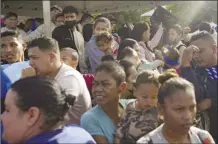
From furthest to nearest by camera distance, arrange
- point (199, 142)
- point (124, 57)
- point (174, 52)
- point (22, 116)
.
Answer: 1. point (174, 52)
2. point (124, 57)
3. point (199, 142)
4. point (22, 116)

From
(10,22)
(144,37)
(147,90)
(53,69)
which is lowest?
(147,90)

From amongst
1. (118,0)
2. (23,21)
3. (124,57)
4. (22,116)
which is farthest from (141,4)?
(22,116)

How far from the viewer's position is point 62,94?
89.9 inches

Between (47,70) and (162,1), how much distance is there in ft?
16.4

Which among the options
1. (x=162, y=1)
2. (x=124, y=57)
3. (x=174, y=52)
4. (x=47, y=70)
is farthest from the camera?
(x=162, y=1)

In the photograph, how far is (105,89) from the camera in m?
3.03

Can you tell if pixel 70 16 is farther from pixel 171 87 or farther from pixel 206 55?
pixel 171 87

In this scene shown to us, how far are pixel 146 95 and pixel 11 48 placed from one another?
166 centimetres

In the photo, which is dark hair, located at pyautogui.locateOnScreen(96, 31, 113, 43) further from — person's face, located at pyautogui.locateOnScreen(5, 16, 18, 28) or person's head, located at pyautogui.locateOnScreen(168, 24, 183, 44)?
person's head, located at pyautogui.locateOnScreen(168, 24, 183, 44)

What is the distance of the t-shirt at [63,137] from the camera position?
2.06 m

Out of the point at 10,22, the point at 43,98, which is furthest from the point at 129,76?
Answer: the point at 10,22

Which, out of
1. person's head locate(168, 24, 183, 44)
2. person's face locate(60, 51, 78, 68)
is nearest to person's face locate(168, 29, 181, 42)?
person's head locate(168, 24, 183, 44)

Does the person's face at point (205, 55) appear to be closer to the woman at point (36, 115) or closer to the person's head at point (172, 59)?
the person's head at point (172, 59)

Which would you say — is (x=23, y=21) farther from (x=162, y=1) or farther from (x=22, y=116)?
(x=22, y=116)
